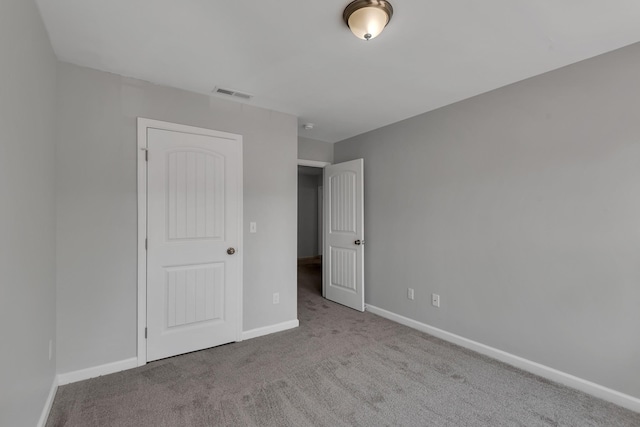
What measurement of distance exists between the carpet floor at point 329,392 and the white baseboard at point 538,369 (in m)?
0.07

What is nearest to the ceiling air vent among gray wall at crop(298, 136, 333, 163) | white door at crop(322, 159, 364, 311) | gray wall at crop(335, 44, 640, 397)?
gray wall at crop(298, 136, 333, 163)

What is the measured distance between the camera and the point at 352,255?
13.0 ft

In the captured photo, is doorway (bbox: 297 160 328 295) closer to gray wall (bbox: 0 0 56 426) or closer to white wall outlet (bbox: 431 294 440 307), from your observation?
white wall outlet (bbox: 431 294 440 307)

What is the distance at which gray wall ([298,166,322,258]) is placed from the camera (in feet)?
25.6

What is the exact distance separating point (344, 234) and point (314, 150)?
1315 millimetres

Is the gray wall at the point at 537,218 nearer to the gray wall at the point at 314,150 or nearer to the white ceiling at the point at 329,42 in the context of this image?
the white ceiling at the point at 329,42

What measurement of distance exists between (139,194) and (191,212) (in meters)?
0.44

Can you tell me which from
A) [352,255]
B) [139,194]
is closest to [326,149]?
[352,255]

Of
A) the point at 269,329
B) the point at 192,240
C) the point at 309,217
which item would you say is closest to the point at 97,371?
the point at 192,240

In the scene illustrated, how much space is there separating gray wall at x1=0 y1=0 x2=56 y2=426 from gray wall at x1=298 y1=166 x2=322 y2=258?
595 cm

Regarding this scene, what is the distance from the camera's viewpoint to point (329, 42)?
1944 mm

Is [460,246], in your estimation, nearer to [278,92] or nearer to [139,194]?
[278,92]

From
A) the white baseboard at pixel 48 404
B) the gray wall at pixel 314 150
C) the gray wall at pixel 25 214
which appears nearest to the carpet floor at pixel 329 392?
the white baseboard at pixel 48 404

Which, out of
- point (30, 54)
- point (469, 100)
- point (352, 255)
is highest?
point (469, 100)
